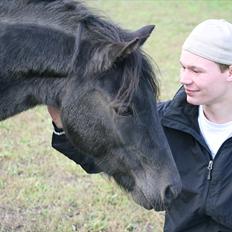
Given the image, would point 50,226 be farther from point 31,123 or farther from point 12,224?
point 31,123

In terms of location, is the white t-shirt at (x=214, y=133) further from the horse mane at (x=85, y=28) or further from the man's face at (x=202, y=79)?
the horse mane at (x=85, y=28)

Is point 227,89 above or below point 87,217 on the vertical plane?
above

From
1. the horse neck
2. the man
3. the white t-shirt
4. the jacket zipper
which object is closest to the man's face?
the man

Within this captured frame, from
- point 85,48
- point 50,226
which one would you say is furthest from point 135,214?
point 85,48

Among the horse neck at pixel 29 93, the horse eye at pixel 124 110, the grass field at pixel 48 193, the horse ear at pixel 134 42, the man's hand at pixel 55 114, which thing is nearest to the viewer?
the horse ear at pixel 134 42

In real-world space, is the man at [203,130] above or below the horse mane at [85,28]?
below

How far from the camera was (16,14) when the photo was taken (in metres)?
2.56

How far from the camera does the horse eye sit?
96.0 inches

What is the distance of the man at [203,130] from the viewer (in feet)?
8.77

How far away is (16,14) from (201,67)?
0.97 m

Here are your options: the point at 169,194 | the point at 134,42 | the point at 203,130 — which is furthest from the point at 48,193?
the point at 134,42

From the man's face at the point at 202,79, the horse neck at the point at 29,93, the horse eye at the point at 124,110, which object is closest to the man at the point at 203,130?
the man's face at the point at 202,79

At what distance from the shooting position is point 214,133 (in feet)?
9.43

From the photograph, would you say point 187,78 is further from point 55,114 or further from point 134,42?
point 55,114
